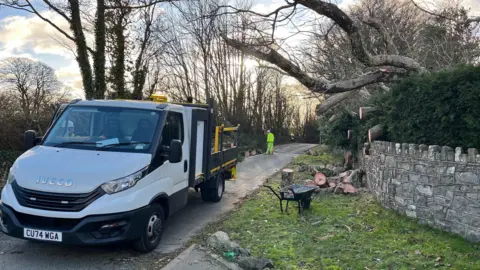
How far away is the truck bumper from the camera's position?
15.9 ft

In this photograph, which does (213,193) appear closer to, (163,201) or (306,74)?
(163,201)

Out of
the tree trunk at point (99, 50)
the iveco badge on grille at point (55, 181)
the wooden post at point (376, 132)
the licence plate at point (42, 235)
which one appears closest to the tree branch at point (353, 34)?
the wooden post at point (376, 132)

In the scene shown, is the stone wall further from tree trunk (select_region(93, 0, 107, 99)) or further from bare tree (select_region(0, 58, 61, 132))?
bare tree (select_region(0, 58, 61, 132))

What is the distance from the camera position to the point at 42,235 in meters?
4.85

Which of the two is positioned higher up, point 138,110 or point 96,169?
point 138,110

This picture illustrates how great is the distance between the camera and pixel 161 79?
90.5 ft

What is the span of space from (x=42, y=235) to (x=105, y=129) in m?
1.83

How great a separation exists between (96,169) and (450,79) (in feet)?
19.3

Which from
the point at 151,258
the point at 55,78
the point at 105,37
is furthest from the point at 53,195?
the point at 55,78

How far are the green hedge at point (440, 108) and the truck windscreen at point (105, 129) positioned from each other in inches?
188

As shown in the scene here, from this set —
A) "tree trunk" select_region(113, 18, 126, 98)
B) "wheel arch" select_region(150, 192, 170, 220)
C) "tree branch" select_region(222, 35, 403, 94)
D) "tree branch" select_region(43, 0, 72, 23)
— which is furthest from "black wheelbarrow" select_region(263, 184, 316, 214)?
"tree branch" select_region(43, 0, 72, 23)

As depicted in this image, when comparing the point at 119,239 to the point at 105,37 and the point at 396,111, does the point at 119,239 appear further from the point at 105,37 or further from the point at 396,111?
the point at 105,37

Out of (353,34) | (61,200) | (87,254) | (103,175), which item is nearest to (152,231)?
(87,254)

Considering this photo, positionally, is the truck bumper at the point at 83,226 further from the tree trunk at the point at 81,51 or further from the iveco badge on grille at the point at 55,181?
the tree trunk at the point at 81,51
